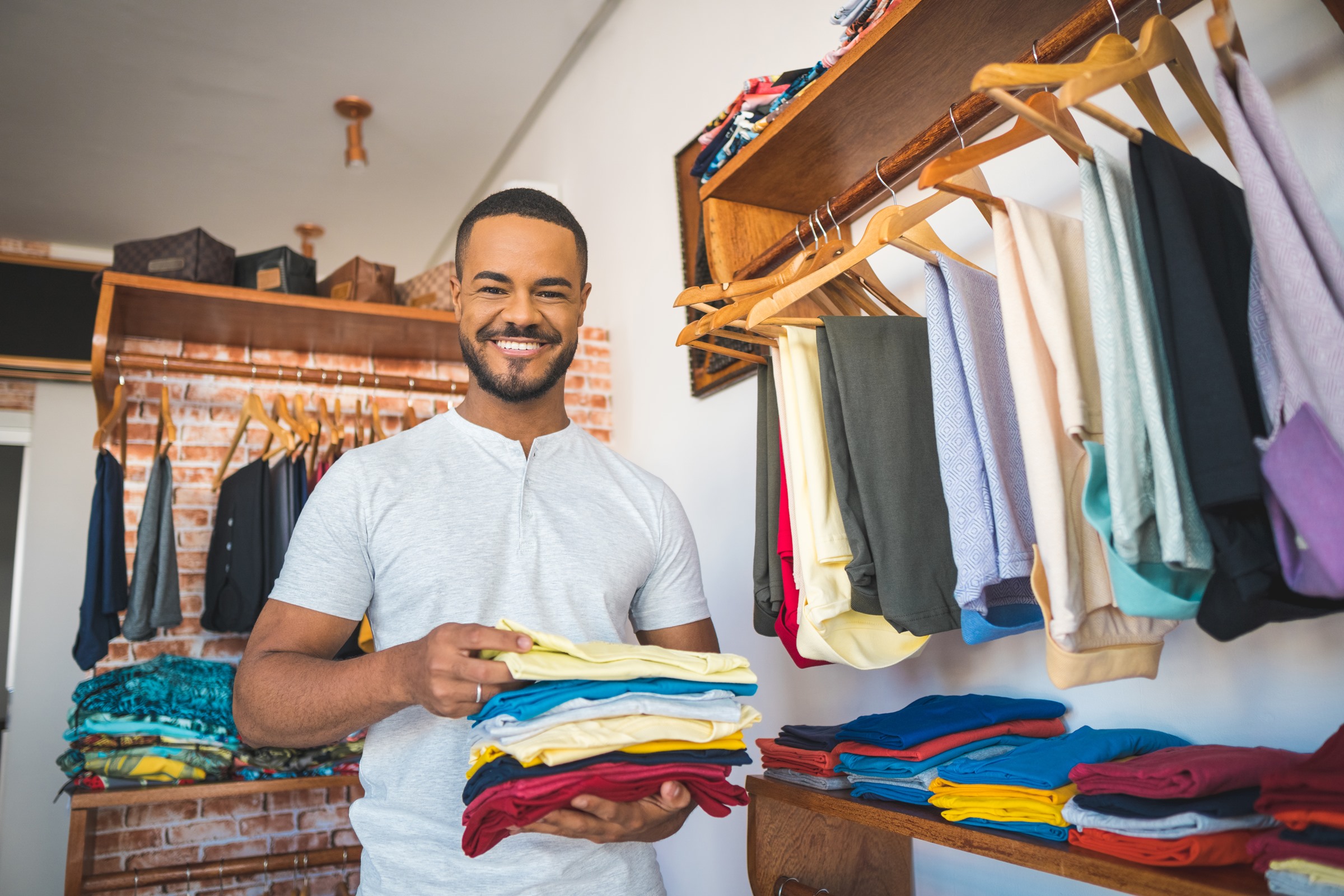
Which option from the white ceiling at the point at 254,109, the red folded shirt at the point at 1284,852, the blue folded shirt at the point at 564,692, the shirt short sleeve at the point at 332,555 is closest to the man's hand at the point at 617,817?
the blue folded shirt at the point at 564,692

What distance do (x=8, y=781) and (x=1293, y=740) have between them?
4.97m

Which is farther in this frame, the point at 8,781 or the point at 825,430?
the point at 8,781

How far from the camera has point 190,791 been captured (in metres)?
2.34

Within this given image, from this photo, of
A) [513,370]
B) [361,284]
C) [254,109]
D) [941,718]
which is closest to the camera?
[941,718]

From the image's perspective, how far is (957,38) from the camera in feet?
4.35

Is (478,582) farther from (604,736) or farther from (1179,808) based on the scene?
(1179,808)

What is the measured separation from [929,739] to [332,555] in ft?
3.02

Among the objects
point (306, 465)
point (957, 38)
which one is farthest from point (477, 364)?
point (306, 465)

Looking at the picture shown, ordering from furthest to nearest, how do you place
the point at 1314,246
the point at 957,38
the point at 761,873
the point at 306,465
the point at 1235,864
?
the point at 306,465 → the point at 761,873 → the point at 957,38 → the point at 1235,864 → the point at 1314,246

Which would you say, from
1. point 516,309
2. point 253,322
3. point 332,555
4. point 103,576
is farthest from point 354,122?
point 332,555

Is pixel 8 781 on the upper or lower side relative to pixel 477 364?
lower

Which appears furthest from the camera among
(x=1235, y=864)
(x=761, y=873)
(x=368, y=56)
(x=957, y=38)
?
(x=368, y=56)

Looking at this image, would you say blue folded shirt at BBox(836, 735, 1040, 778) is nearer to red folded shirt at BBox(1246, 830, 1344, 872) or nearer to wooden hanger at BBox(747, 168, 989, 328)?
red folded shirt at BBox(1246, 830, 1344, 872)

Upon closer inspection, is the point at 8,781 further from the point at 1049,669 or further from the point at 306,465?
the point at 1049,669
